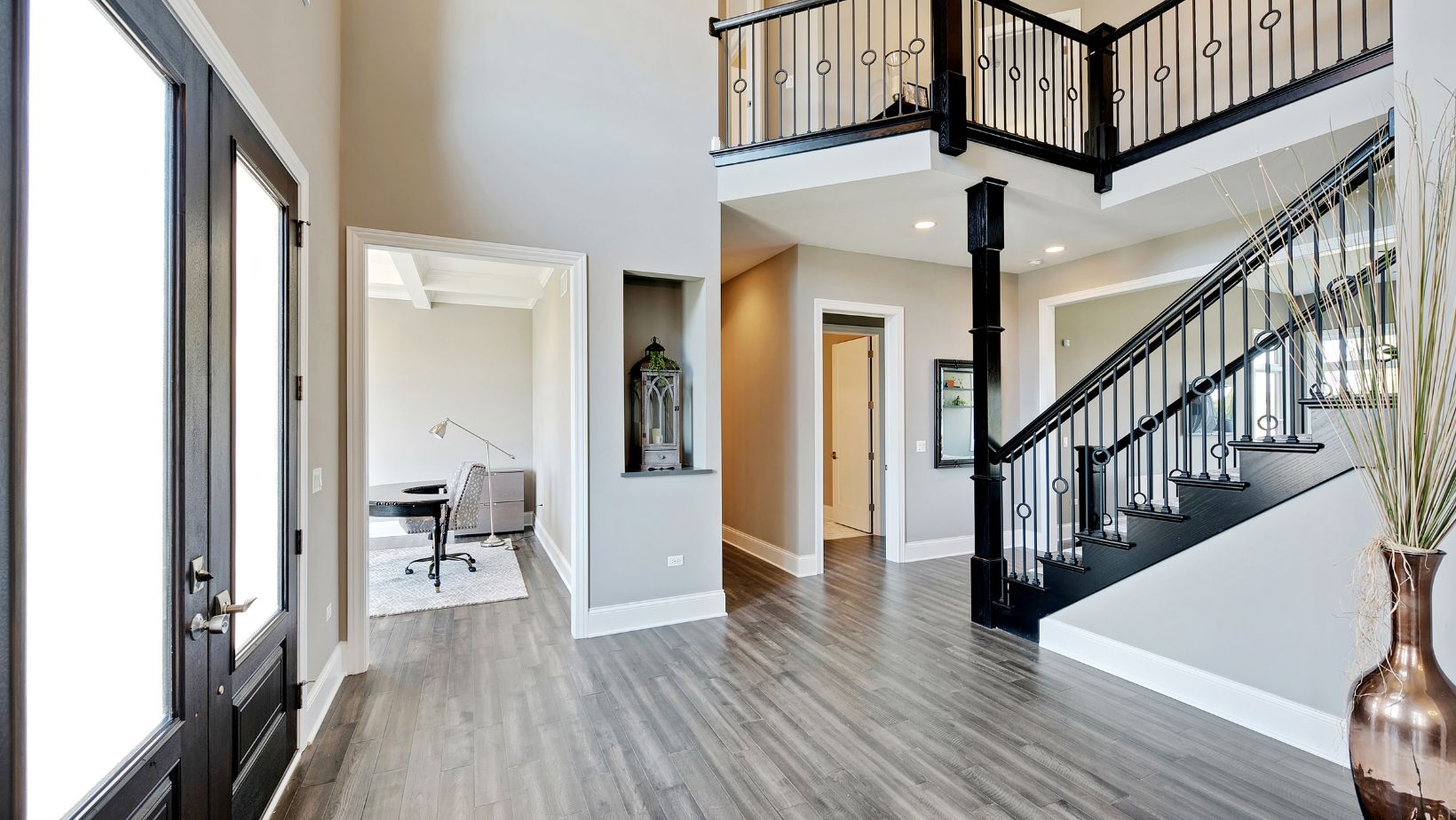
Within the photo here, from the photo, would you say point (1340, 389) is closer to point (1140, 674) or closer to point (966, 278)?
point (1140, 674)

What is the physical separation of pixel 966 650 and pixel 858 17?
545cm

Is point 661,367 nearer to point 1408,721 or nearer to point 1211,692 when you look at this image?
point 1211,692

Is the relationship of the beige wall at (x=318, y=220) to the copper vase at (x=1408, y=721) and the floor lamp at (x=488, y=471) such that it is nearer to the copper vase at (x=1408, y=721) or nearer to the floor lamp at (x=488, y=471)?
the floor lamp at (x=488, y=471)

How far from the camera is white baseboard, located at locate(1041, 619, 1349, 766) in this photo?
2.37 metres

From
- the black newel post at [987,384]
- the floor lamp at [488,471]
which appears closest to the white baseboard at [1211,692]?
the black newel post at [987,384]

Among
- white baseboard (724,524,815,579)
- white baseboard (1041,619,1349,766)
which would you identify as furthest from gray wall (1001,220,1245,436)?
white baseboard (1041,619,1349,766)

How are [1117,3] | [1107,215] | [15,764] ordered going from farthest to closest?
[1117,3]
[1107,215]
[15,764]

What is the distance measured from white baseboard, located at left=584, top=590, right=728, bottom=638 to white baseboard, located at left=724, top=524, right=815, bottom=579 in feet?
3.79

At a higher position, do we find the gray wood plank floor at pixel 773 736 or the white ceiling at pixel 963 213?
the white ceiling at pixel 963 213

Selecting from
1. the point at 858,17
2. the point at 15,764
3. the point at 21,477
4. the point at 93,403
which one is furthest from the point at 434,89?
the point at 858,17

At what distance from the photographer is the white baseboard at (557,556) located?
483 cm

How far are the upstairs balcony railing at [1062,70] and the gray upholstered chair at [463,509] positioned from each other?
409 centimetres

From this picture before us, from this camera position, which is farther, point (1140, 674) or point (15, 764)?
point (1140, 674)

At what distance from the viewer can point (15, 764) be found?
0.89 m
